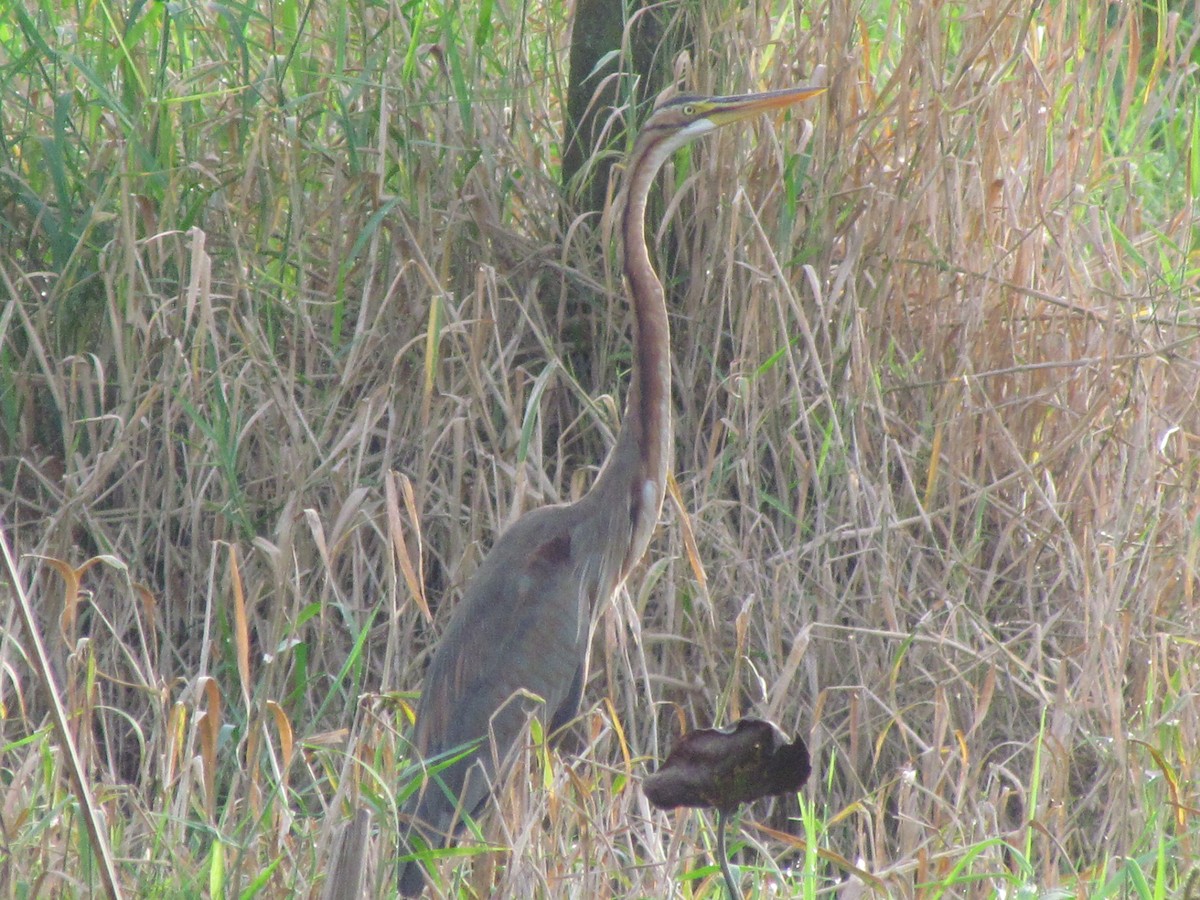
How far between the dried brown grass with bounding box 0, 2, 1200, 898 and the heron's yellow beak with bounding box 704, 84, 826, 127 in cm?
35

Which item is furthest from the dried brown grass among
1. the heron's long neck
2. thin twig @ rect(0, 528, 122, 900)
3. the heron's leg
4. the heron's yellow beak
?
thin twig @ rect(0, 528, 122, 900)

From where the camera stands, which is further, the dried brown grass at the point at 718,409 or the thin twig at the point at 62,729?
the dried brown grass at the point at 718,409

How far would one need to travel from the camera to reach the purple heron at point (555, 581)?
117 inches

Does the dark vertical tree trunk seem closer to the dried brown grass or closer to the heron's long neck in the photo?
the dried brown grass

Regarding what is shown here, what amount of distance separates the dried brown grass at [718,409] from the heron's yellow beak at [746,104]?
348 millimetres

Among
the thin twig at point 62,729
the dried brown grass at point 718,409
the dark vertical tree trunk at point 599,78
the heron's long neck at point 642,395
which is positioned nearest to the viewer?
the thin twig at point 62,729

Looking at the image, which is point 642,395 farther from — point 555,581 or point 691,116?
point 691,116

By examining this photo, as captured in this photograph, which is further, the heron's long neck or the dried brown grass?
the dried brown grass

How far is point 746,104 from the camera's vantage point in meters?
3.06

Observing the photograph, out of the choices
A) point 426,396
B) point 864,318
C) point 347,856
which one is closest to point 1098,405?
point 864,318

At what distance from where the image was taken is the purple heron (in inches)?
117

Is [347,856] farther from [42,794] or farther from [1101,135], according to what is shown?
[1101,135]

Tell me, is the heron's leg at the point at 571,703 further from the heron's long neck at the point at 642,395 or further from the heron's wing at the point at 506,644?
the heron's long neck at the point at 642,395

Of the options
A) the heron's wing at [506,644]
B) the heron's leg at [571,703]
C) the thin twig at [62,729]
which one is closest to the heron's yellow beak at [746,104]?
the heron's wing at [506,644]
